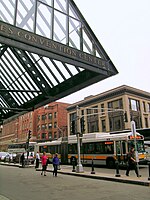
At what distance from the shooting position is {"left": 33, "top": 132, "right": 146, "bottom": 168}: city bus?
68.9 ft

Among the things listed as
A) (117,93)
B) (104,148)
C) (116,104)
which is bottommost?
(104,148)

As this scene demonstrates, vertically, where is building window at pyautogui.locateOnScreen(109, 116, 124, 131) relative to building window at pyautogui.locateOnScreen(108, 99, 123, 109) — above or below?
below

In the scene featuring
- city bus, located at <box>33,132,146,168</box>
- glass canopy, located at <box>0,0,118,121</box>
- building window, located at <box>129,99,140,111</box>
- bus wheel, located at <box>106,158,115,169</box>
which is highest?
building window, located at <box>129,99,140,111</box>

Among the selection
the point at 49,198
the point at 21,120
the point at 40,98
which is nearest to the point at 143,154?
the point at 40,98

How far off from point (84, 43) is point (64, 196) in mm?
5959

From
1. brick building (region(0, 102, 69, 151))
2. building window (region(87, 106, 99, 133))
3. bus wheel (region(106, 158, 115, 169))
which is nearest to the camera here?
bus wheel (region(106, 158, 115, 169))

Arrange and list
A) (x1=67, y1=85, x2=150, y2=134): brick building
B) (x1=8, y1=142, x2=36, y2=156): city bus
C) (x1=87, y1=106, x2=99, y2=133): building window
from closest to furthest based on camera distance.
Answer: (x1=8, y1=142, x2=36, y2=156): city bus
(x1=67, y1=85, x2=150, y2=134): brick building
(x1=87, y1=106, x2=99, y2=133): building window

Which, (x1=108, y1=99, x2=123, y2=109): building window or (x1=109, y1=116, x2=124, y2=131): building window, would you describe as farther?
(x1=108, y1=99, x2=123, y2=109): building window

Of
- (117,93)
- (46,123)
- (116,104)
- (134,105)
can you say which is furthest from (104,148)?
(46,123)

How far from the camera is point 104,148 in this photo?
23.0 meters

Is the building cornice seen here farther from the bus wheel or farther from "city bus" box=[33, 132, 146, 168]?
the bus wheel

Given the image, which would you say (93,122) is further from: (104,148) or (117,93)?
(104,148)

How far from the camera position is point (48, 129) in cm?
7762

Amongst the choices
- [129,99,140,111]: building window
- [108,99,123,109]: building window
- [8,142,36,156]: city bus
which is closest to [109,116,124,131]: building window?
[108,99,123,109]: building window
